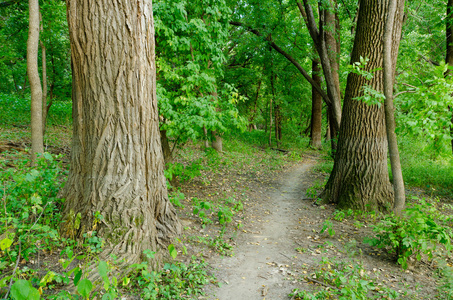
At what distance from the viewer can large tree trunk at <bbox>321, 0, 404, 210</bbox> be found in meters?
5.88

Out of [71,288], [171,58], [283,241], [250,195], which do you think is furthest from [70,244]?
[250,195]

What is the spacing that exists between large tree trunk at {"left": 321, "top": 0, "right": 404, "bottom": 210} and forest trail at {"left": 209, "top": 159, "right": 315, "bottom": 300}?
1218 mm

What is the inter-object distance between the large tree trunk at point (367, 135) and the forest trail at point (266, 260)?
4.00 feet

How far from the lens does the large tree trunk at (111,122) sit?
3.24m

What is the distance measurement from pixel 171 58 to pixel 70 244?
13.1 feet

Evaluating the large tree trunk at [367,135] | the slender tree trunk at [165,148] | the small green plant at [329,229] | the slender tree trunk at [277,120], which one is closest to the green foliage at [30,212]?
the slender tree trunk at [165,148]

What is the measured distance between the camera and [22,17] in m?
9.23

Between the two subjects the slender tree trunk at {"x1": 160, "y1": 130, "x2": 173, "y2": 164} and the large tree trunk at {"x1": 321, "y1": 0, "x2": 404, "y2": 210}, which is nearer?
the large tree trunk at {"x1": 321, "y1": 0, "x2": 404, "y2": 210}

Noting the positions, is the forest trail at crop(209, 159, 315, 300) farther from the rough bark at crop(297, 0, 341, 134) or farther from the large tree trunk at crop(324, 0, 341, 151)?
the large tree trunk at crop(324, 0, 341, 151)

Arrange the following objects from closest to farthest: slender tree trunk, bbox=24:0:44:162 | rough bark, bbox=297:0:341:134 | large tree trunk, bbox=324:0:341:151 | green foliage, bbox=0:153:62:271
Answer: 1. green foliage, bbox=0:153:62:271
2. slender tree trunk, bbox=24:0:44:162
3. large tree trunk, bbox=324:0:341:151
4. rough bark, bbox=297:0:341:134

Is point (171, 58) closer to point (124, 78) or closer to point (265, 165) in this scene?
point (124, 78)

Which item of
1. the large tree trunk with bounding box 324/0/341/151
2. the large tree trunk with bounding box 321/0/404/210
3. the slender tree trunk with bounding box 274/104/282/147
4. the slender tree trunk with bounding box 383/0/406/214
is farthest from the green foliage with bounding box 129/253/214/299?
the slender tree trunk with bounding box 274/104/282/147

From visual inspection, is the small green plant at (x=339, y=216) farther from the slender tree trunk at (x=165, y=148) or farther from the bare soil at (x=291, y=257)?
the slender tree trunk at (x=165, y=148)

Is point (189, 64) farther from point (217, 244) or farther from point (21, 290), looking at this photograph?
point (21, 290)
